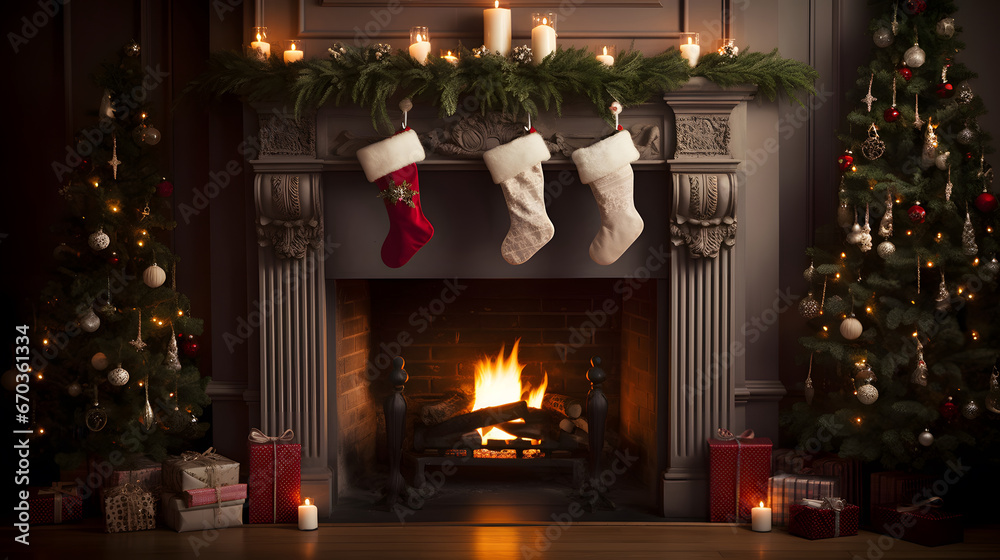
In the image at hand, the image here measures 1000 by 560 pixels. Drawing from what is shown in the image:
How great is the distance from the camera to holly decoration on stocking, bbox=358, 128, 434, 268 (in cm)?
318

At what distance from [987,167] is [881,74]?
2.00 feet

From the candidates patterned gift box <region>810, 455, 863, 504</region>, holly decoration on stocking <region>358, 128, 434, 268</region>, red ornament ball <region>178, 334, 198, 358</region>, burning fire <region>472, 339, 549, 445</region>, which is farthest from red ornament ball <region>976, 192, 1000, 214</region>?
red ornament ball <region>178, 334, 198, 358</region>

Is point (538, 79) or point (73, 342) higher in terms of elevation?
point (538, 79)

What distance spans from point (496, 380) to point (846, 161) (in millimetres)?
2055

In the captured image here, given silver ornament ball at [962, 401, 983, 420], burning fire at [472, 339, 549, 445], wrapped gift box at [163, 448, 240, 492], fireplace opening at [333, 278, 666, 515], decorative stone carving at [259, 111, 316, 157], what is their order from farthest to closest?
burning fire at [472, 339, 549, 445]
fireplace opening at [333, 278, 666, 515]
decorative stone carving at [259, 111, 316, 157]
wrapped gift box at [163, 448, 240, 492]
silver ornament ball at [962, 401, 983, 420]

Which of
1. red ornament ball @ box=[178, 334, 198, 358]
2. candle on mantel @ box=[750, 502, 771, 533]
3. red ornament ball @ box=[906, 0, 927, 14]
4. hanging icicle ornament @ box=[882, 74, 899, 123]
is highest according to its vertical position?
red ornament ball @ box=[906, 0, 927, 14]

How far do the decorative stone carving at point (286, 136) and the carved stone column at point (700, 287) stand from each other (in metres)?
1.62

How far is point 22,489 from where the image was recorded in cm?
354

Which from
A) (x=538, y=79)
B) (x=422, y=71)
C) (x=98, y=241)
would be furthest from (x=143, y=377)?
(x=538, y=79)

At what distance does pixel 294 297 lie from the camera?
11.3ft

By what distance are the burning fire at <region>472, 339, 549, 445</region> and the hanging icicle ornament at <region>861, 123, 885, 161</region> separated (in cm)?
196

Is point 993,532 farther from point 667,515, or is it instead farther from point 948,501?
point 667,515

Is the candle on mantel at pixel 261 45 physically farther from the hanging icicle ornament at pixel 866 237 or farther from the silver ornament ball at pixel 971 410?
A: the silver ornament ball at pixel 971 410

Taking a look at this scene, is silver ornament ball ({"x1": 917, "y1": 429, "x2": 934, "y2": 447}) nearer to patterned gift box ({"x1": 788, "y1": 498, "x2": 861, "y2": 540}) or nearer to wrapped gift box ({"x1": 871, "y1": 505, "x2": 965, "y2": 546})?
wrapped gift box ({"x1": 871, "y1": 505, "x2": 965, "y2": 546})
